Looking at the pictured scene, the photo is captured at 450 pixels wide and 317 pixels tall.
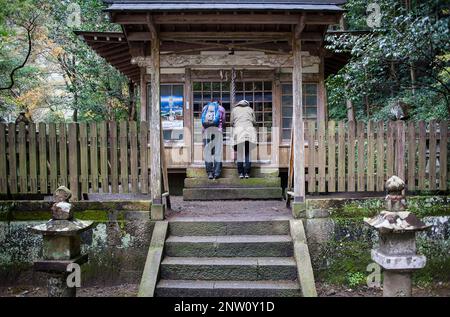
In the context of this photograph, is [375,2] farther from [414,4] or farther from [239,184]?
[239,184]

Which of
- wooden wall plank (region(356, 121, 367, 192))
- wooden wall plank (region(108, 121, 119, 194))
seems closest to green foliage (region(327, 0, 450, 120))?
wooden wall plank (region(356, 121, 367, 192))

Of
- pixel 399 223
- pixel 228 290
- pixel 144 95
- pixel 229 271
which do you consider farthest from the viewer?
pixel 144 95

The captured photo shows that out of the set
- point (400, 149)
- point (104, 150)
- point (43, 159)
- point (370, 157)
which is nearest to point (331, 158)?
point (370, 157)

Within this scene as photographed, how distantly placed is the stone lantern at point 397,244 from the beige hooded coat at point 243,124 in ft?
17.0

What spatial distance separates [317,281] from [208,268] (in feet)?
5.93

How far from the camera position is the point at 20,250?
6188 mm

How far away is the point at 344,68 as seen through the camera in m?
9.66

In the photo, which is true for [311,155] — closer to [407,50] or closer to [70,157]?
[407,50]

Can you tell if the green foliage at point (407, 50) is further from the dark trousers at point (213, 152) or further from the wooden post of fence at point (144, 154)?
the wooden post of fence at point (144, 154)

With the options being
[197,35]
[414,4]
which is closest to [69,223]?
[197,35]

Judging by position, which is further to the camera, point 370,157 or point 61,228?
point 370,157

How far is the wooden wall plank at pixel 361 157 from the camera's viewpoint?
21.2 ft

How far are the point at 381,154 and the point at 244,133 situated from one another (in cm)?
344

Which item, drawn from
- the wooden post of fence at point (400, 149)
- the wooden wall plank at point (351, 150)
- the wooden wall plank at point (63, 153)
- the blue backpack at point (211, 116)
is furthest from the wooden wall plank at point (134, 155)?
the wooden post of fence at point (400, 149)
